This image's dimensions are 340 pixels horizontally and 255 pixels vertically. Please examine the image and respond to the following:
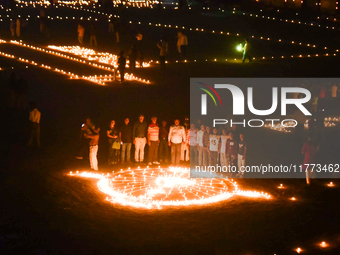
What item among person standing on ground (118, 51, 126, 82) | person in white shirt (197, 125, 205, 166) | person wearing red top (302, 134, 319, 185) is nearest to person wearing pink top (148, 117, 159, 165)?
person in white shirt (197, 125, 205, 166)

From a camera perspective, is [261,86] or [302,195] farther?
[261,86]

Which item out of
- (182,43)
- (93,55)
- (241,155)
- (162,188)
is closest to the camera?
(162,188)

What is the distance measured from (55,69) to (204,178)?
14057 mm

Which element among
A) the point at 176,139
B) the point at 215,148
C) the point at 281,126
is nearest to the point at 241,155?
the point at 215,148

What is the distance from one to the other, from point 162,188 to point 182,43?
1675 centimetres

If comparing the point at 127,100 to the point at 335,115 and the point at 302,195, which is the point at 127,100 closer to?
the point at 302,195

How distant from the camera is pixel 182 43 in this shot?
93.8 feet

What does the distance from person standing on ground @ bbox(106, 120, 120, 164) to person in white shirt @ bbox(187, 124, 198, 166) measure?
106 inches

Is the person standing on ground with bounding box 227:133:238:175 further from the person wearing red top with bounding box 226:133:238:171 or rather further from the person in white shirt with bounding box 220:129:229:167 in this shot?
the person in white shirt with bounding box 220:129:229:167

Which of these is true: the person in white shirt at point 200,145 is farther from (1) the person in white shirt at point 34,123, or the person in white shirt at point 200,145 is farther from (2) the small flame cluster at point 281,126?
(2) the small flame cluster at point 281,126

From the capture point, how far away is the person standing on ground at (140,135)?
1623 centimetres

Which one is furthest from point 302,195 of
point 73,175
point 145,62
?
point 145,62

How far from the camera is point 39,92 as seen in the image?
22.1 metres

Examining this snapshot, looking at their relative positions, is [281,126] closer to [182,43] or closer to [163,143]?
[163,143]
